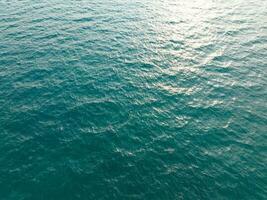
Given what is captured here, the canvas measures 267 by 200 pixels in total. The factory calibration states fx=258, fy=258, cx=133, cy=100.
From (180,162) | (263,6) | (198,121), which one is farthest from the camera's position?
(263,6)

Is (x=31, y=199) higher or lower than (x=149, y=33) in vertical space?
lower

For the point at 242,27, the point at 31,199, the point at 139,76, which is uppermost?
the point at 242,27

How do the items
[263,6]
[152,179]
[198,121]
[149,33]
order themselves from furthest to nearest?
[263,6], [149,33], [198,121], [152,179]

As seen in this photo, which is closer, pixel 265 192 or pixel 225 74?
pixel 265 192

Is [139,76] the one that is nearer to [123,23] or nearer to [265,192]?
[123,23]

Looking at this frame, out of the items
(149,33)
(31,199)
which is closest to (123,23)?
(149,33)

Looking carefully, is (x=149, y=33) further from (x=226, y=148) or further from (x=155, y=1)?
(x=226, y=148)
